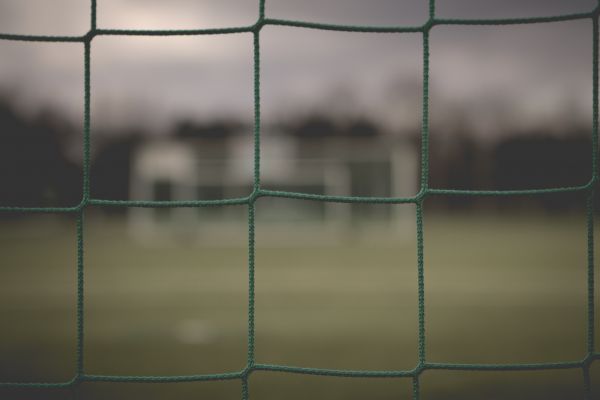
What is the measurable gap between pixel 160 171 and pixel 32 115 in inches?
126

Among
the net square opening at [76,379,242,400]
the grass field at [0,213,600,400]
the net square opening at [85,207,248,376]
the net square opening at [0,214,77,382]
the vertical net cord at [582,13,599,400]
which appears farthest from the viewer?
the net square opening at [85,207,248,376]

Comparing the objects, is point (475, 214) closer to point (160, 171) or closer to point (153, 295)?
point (160, 171)

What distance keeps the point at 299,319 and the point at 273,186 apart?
8.48 metres

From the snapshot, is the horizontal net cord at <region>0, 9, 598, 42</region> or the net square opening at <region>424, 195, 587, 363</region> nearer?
the horizontal net cord at <region>0, 9, 598, 42</region>

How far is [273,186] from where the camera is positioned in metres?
12.3

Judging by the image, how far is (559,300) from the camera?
4855mm

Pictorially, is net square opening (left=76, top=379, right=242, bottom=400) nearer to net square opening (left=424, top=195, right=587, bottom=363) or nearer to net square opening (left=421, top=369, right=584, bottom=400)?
net square opening (left=421, top=369, right=584, bottom=400)

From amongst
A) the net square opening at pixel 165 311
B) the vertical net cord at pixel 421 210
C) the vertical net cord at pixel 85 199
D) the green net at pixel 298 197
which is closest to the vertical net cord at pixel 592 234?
the green net at pixel 298 197

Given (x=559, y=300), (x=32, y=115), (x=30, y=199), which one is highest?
(x=32, y=115)

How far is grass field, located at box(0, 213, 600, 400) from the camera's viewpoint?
8.17 feet

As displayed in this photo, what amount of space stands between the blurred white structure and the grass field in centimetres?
306

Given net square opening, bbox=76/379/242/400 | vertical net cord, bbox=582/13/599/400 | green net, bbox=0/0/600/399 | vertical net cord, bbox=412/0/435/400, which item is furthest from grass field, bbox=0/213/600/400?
vertical net cord, bbox=582/13/599/400

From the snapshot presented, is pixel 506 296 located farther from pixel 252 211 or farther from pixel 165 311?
pixel 252 211

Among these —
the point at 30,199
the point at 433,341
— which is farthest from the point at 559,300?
the point at 30,199
